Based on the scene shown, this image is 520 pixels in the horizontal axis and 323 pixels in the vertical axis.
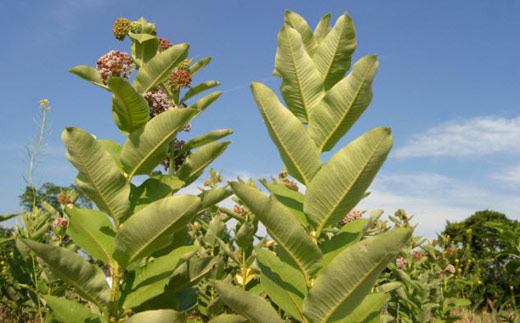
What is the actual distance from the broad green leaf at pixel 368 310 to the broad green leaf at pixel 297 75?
81 cm

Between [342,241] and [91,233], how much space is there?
1088mm

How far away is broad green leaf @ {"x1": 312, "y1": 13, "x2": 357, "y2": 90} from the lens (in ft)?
5.77

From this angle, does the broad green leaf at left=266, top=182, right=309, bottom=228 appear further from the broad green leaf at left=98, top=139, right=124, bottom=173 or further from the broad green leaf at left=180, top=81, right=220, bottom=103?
the broad green leaf at left=180, top=81, right=220, bottom=103

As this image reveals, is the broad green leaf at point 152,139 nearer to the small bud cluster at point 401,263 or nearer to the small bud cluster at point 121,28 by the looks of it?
the small bud cluster at point 121,28

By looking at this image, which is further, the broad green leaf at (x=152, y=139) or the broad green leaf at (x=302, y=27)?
the broad green leaf at (x=302, y=27)

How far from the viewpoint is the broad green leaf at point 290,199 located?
1.62m

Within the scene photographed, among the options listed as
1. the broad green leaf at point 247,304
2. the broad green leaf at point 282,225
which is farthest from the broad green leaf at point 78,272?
the broad green leaf at point 282,225

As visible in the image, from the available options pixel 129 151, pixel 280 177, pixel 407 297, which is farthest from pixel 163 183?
pixel 407 297

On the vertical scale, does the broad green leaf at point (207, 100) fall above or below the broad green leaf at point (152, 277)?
above

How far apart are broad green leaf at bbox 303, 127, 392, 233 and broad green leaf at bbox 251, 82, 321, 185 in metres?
0.11

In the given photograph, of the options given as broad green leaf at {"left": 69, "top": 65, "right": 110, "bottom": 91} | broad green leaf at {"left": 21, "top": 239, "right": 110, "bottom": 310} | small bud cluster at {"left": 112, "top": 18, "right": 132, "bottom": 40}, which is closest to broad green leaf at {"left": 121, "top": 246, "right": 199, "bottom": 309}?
broad green leaf at {"left": 21, "top": 239, "right": 110, "bottom": 310}

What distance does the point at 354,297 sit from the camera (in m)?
1.36

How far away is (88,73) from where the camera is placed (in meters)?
2.26

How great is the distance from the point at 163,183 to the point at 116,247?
1.21 ft
